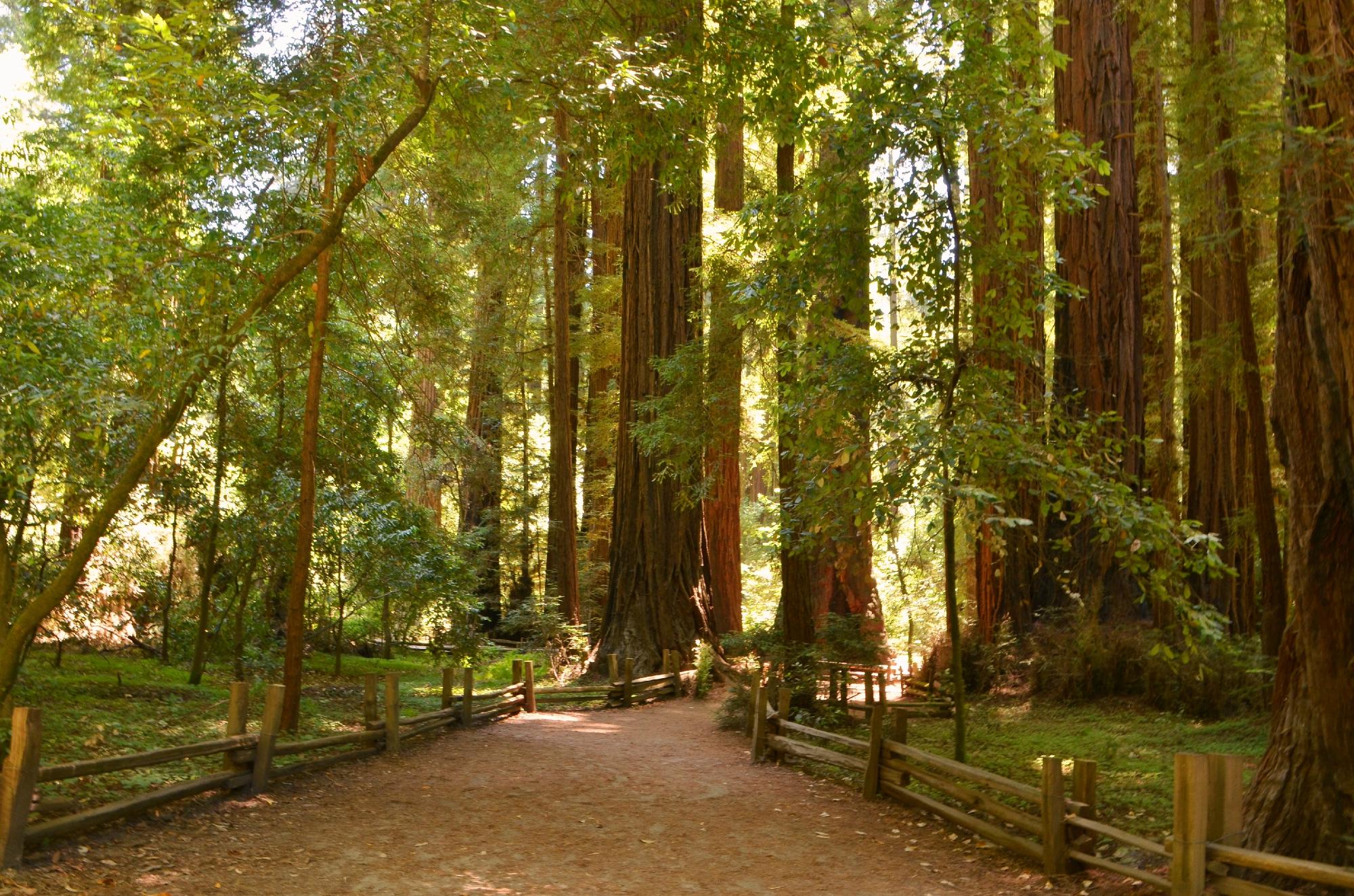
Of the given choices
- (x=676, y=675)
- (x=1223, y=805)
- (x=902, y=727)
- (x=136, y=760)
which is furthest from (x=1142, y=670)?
(x=136, y=760)

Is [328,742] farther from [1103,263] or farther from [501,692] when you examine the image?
[1103,263]

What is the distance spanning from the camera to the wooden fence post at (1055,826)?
6395 millimetres

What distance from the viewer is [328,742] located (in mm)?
9516

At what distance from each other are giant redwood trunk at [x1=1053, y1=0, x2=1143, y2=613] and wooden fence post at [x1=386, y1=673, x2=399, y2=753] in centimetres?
882

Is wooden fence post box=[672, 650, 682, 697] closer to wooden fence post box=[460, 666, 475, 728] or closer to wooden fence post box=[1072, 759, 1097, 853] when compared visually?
wooden fence post box=[460, 666, 475, 728]

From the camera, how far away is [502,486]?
2503 cm

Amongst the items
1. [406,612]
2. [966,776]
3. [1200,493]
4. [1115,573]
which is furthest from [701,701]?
[966,776]

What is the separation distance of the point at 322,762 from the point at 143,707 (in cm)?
343

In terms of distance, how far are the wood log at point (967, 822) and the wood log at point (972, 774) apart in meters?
0.25

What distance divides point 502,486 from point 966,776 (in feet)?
61.2

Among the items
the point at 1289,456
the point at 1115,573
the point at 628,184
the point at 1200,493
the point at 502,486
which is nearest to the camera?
the point at 1289,456

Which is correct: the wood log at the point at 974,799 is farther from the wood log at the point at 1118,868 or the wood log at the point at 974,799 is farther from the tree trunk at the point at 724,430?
the tree trunk at the point at 724,430

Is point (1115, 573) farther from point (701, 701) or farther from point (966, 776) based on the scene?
point (966, 776)

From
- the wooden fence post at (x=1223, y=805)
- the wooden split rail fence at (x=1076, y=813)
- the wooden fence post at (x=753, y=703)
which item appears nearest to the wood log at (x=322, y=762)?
the wooden fence post at (x=753, y=703)
